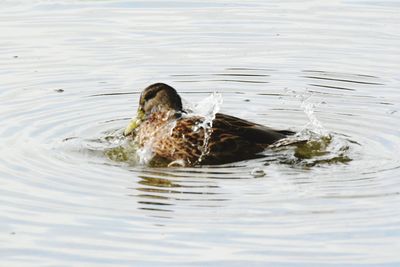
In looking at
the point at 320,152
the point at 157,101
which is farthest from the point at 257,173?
the point at 157,101

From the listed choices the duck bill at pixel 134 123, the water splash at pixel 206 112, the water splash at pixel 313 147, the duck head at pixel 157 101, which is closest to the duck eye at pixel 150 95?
the duck head at pixel 157 101

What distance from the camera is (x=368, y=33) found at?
55.3 feet

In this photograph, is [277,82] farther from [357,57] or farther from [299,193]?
[299,193]

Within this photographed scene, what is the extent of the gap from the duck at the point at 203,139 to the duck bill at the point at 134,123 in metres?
0.21

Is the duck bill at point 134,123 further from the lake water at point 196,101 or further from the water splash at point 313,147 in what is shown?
the water splash at point 313,147

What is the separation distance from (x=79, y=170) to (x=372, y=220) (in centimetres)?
294

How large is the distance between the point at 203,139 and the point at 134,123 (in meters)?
1.19

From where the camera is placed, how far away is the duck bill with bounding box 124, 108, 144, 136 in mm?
12727

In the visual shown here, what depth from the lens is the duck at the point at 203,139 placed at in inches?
463

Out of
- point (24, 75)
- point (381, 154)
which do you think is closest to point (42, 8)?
point (24, 75)

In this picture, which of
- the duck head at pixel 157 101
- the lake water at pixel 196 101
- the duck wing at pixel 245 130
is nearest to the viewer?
the lake water at pixel 196 101

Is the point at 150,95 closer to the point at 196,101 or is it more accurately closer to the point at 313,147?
the point at 196,101

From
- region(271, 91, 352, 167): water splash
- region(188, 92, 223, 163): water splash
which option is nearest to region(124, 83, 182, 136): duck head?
region(188, 92, 223, 163): water splash

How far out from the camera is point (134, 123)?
1276cm
